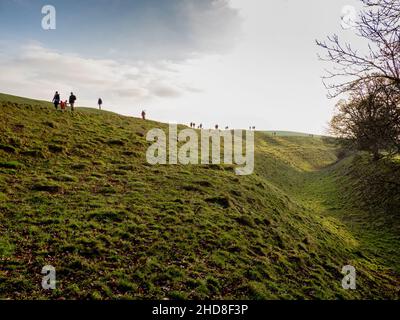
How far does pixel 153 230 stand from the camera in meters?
16.2

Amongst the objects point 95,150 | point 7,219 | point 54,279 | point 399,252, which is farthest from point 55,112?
point 399,252

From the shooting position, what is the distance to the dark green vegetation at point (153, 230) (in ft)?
39.7

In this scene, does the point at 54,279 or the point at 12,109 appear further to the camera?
the point at 12,109

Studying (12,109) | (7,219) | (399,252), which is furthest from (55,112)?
(399,252)

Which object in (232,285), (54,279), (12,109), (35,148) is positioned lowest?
(232,285)

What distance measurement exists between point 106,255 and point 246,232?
9.03 meters

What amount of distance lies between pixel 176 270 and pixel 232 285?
2.62 meters

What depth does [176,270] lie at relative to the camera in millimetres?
12828

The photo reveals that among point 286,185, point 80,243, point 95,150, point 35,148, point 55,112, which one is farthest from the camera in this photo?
point 286,185

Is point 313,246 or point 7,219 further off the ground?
point 7,219

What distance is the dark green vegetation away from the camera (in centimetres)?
1209

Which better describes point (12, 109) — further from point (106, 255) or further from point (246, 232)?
point (246, 232)
